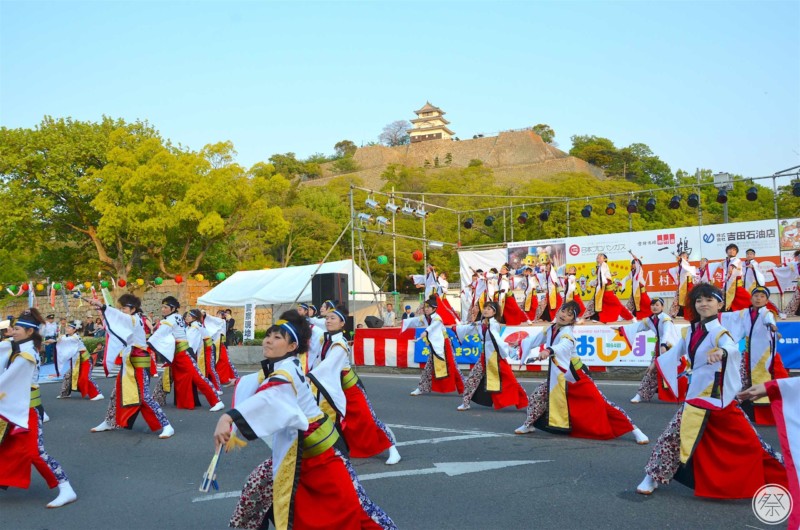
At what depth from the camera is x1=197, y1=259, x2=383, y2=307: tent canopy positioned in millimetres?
24812

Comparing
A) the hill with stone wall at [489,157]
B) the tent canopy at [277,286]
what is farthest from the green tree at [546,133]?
the tent canopy at [277,286]

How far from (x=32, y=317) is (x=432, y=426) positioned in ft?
17.0

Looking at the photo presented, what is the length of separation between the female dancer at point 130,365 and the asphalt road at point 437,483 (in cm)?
31

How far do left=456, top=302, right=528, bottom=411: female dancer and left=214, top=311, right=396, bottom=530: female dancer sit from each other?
21.7 ft

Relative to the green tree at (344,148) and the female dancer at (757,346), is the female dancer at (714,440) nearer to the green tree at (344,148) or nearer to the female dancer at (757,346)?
the female dancer at (757,346)

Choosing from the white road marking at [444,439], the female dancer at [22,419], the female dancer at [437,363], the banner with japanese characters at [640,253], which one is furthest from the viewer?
the banner with japanese characters at [640,253]

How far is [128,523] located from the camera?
5887mm

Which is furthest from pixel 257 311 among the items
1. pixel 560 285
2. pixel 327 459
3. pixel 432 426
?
pixel 327 459

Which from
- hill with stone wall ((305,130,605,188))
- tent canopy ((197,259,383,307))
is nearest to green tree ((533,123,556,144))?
hill with stone wall ((305,130,605,188))

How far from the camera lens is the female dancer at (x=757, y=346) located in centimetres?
916

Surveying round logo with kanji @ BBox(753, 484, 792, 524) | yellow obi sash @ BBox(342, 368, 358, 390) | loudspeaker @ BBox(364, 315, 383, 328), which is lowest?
round logo with kanji @ BBox(753, 484, 792, 524)

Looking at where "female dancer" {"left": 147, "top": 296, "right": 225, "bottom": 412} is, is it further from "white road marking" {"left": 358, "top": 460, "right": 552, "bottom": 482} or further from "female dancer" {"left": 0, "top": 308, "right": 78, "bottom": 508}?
"white road marking" {"left": 358, "top": 460, "right": 552, "bottom": 482}

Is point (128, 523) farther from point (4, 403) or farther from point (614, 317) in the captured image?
point (614, 317)

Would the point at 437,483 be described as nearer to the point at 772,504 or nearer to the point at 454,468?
the point at 454,468
